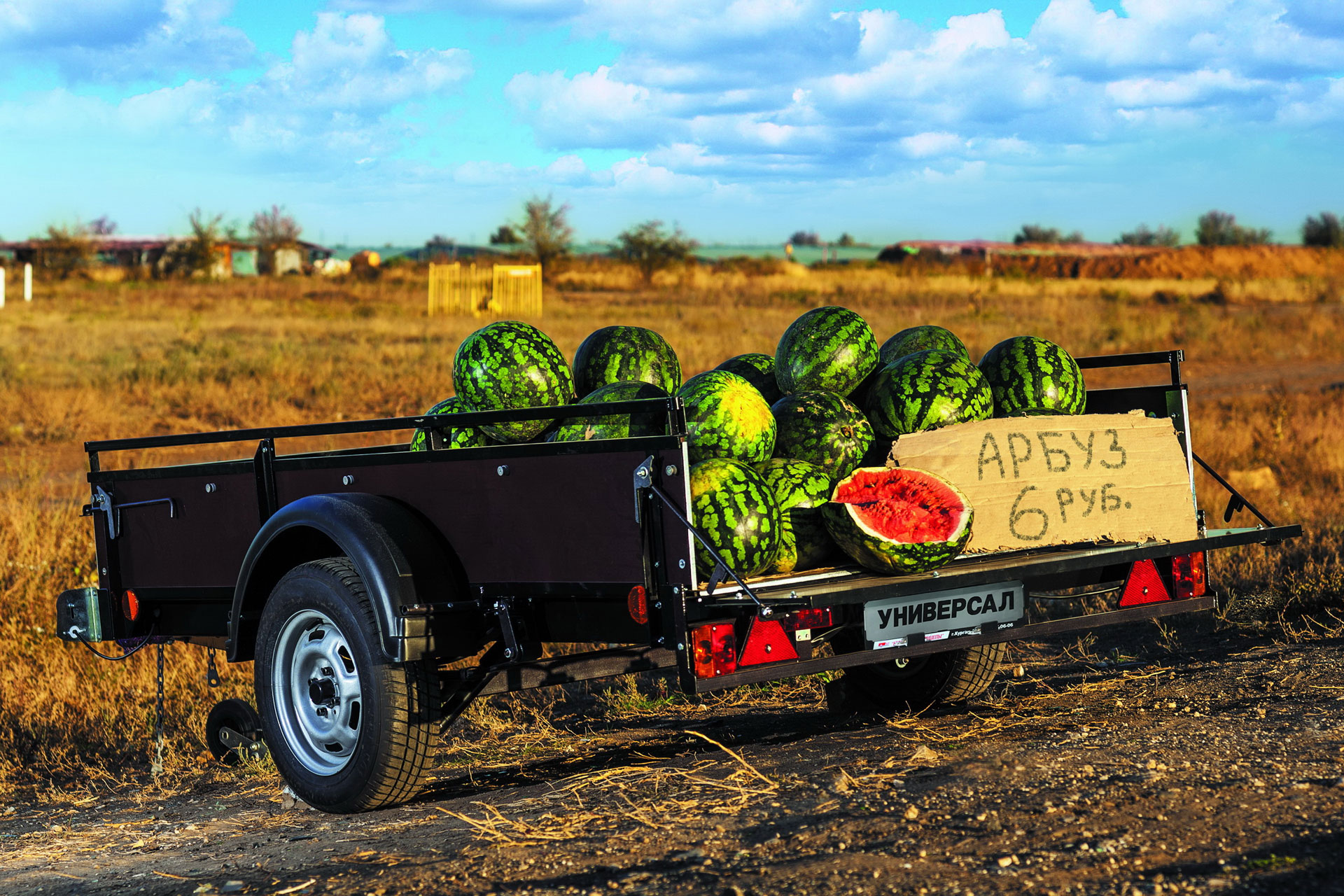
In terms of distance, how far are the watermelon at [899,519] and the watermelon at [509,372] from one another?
1310mm

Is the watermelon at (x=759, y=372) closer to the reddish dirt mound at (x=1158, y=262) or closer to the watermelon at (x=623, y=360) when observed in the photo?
the watermelon at (x=623, y=360)

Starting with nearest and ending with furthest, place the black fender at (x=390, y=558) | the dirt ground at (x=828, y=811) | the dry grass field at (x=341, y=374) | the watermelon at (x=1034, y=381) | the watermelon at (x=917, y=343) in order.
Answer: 1. the dirt ground at (x=828, y=811)
2. the black fender at (x=390, y=558)
3. the watermelon at (x=1034, y=381)
4. the watermelon at (x=917, y=343)
5. the dry grass field at (x=341, y=374)

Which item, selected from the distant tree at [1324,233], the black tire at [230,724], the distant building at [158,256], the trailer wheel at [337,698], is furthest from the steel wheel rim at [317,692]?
the distant tree at [1324,233]

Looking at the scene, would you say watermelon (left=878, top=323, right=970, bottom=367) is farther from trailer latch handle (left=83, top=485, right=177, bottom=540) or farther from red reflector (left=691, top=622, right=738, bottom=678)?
trailer latch handle (left=83, top=485, right=177, bottom=540)

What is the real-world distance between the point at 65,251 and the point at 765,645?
72.2 metres

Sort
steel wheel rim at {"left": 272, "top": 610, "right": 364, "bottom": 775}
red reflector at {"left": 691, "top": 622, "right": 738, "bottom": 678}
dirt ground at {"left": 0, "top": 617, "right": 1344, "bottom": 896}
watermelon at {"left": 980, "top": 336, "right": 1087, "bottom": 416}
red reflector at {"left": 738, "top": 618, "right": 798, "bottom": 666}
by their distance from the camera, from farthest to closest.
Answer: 1. watermelon at {"left": 980, "top": 336, "right": 1087, "bottom": 416}
2. steel wheel rim at {"left": 272, "top": 610, "right": 364, "bottom": 775}
3. red reflector at {"left": 738, "top": 618, "right": 798, "bottom": 666}
4. red reflector at {"left": 691, "top": 622, "right": 738, "bottom": 678}
5. dirt ground at {"left": 0, "top": 617, "right": 1344, "bottom": 896}

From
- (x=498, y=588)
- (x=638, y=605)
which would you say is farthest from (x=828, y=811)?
(x=498, y=588)

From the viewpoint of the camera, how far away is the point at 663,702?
7.14 metres

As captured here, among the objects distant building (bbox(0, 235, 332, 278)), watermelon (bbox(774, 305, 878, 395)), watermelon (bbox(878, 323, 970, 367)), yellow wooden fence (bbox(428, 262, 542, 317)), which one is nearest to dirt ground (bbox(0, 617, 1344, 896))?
watermelon (bbox(774, 305, 878, 395))

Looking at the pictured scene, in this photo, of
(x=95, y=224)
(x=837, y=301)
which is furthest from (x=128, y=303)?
(x=95, y=224)

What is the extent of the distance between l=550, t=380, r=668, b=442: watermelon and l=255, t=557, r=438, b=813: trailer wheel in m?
0.96

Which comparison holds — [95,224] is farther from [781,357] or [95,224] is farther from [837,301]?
[781,357]

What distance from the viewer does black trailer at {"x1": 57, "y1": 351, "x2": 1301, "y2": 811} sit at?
4.29m

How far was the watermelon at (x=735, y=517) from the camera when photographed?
4676 mm
